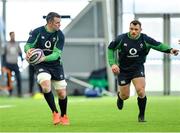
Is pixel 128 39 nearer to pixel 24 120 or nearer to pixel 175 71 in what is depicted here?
pixel 24 120

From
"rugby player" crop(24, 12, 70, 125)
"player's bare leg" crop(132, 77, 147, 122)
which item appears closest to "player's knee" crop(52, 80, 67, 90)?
"rugby player" crop(24, 12, 70, 125)

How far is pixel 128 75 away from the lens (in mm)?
11836

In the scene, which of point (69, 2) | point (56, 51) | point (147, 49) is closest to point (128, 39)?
point (147, 49)

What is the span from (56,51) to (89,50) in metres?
20.0

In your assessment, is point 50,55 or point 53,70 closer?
point 50,55

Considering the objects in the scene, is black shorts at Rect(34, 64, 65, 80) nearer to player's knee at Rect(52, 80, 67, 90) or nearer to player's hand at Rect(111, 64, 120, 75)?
player's knee at Rect(52, 80, 67, 90)

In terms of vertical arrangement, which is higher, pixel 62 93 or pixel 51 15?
pixel 51 15

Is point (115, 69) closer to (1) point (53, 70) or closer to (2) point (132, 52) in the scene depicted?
(2) point (132, 52)

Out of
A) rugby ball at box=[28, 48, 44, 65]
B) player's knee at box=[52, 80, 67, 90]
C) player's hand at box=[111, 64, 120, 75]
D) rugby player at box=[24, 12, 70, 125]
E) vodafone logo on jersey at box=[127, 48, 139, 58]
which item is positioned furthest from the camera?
vodafone logo on jersey at box=[127, 48, 139, 58]

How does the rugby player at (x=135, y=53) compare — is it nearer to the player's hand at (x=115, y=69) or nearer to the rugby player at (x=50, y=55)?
the player's hand at (x=115, y=69)

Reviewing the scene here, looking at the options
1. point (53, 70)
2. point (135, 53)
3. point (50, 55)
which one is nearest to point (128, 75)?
point (135, 53)

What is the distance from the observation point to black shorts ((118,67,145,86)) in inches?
457

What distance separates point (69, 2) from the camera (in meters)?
30.0

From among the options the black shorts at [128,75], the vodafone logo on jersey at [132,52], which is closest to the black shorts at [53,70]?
the vodafone logo on jersey at [132,52]
